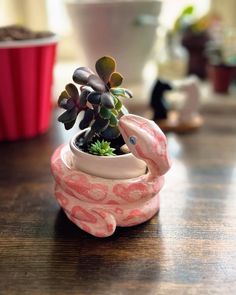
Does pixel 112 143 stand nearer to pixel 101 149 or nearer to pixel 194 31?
pixel 101 149

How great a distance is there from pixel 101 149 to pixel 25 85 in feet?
1.15

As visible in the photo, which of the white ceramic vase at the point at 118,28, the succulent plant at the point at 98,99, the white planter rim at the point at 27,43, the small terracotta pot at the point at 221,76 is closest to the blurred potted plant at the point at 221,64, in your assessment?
the small terracotta pot at the point at 221,76

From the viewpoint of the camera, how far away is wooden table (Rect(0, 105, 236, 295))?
0.43 m

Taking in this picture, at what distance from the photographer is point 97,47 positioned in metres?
1.00

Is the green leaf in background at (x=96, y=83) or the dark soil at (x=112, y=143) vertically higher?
the green leaf in background at (x=96, y=83)

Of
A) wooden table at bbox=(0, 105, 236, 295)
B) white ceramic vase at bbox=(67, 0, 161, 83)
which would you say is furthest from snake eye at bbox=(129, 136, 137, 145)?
white ceramic vase at bbox=(67, 0, 161, 83)

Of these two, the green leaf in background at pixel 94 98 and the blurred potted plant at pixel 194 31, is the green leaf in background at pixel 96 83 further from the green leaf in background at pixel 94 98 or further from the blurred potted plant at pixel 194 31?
the blurred potted plant at pixel 194 31

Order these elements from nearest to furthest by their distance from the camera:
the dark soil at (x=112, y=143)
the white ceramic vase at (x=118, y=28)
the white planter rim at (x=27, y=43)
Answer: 1. the dark soil at (x=112, y=143)
2. the white planter rim at (x=27, y=43)
3. the white ceramic vase at (x=118, y=28)

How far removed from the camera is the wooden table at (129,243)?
0.43 meters

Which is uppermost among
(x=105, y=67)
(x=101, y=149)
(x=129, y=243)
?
(x=105, y=67)

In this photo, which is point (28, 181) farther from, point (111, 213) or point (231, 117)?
point (231, 117)

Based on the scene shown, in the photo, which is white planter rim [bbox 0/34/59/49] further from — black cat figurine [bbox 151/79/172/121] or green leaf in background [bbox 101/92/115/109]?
green leaf in background [bbox 101/92/115/109]

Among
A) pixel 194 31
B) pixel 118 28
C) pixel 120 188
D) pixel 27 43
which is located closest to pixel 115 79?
pixel 120 188

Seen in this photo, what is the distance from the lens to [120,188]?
1.63ft
